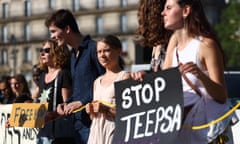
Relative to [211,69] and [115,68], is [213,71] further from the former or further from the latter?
[115,68]

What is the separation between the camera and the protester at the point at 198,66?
192 inches

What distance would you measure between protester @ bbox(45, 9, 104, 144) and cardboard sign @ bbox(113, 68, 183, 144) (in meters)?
1.36

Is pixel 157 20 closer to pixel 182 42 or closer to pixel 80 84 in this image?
pixel 182 42

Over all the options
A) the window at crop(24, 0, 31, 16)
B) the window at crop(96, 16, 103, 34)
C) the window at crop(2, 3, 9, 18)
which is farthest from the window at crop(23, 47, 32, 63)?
the window at crop(96, 16, 103, 34)

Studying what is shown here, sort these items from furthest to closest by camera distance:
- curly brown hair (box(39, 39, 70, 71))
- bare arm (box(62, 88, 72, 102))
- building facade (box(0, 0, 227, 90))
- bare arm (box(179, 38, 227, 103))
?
building facade (box(0, 0, 227, 90)) → curly brown hair (box(39, 39, 70, 71)) → bare arm (box(62, 88, 72, 102)) → bare arm (box(179, 38, 227, 103))

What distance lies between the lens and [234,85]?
1062 cm

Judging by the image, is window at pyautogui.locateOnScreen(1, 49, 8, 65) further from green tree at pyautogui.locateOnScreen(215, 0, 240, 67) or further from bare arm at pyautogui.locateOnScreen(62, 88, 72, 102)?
bare arm at pyautogui.locateOnScreen(62, 88, 72, 102)

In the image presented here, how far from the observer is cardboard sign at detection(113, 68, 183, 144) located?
5.00m

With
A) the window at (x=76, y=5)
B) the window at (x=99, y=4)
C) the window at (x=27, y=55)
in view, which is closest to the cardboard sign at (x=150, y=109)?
the window at (x=99, y=4)

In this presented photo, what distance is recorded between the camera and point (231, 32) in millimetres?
61625

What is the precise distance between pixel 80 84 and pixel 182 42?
1991 mm

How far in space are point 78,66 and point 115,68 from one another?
1.73 feet

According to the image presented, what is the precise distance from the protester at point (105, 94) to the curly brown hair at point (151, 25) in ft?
1.89

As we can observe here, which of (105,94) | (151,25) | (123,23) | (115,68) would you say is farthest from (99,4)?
(151,25)
